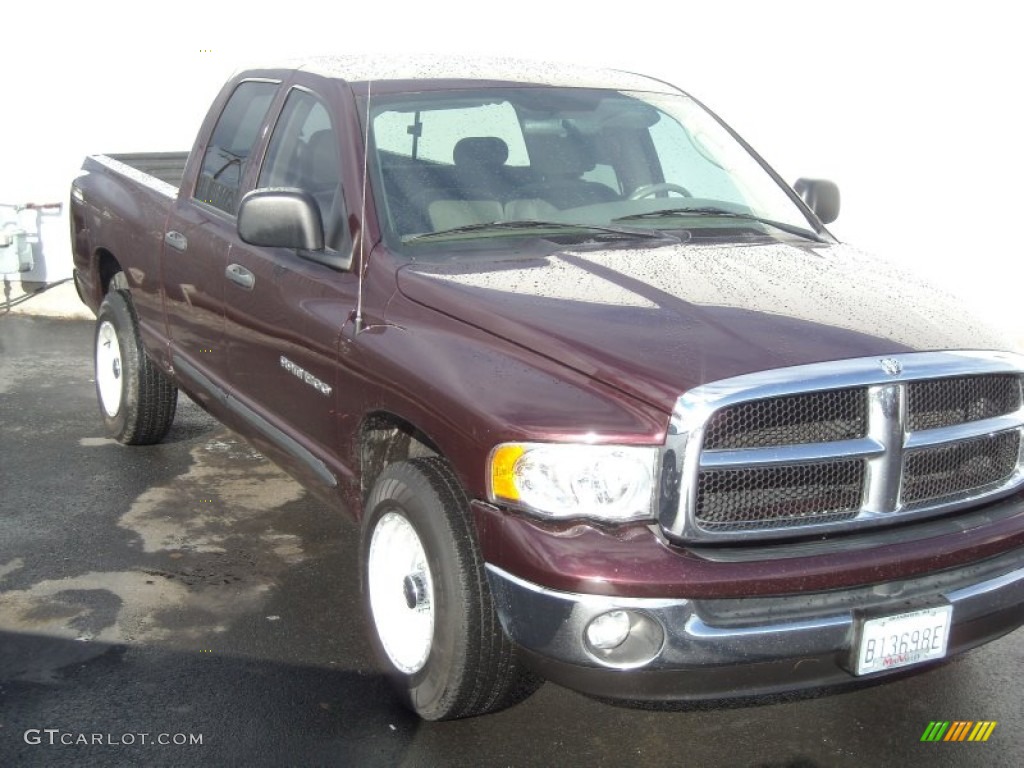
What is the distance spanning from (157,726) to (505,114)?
7.93ft

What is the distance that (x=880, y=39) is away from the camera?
8.47m

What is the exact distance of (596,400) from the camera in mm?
Answer: 3244

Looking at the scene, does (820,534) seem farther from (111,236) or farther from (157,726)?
(111,236)

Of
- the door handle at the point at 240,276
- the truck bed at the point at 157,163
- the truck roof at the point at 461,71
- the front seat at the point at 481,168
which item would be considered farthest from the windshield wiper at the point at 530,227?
the truck bed at the point at 157,163

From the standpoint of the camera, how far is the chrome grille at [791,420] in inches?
125

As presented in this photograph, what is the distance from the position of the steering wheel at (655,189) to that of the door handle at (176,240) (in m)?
1.93

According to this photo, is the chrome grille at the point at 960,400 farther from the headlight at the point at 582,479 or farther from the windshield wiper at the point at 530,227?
the windshield wiper at the point at 530,227

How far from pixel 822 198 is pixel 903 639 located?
8.36 feet

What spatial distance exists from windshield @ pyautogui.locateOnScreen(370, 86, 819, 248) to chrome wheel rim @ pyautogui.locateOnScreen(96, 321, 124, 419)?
107 inches

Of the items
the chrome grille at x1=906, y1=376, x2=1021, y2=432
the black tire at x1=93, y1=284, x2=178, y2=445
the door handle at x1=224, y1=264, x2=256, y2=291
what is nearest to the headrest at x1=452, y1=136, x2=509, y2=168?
the door handle at x1=224, y1=264, x2=256, y2=291

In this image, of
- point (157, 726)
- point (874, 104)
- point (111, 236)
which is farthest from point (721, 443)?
point (874, 104)

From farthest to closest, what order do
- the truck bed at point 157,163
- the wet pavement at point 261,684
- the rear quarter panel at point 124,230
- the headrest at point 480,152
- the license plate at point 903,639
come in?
the truck bed at point 157,163
the rear quarter panel at point 124,230
the headrest at point 480,152
the wet pavement at point 261,684
the license plate at point 903,639

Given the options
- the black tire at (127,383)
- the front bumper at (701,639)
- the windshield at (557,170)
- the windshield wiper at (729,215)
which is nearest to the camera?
the front bumper at (701,639)

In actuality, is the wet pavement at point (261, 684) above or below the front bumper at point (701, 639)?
below
